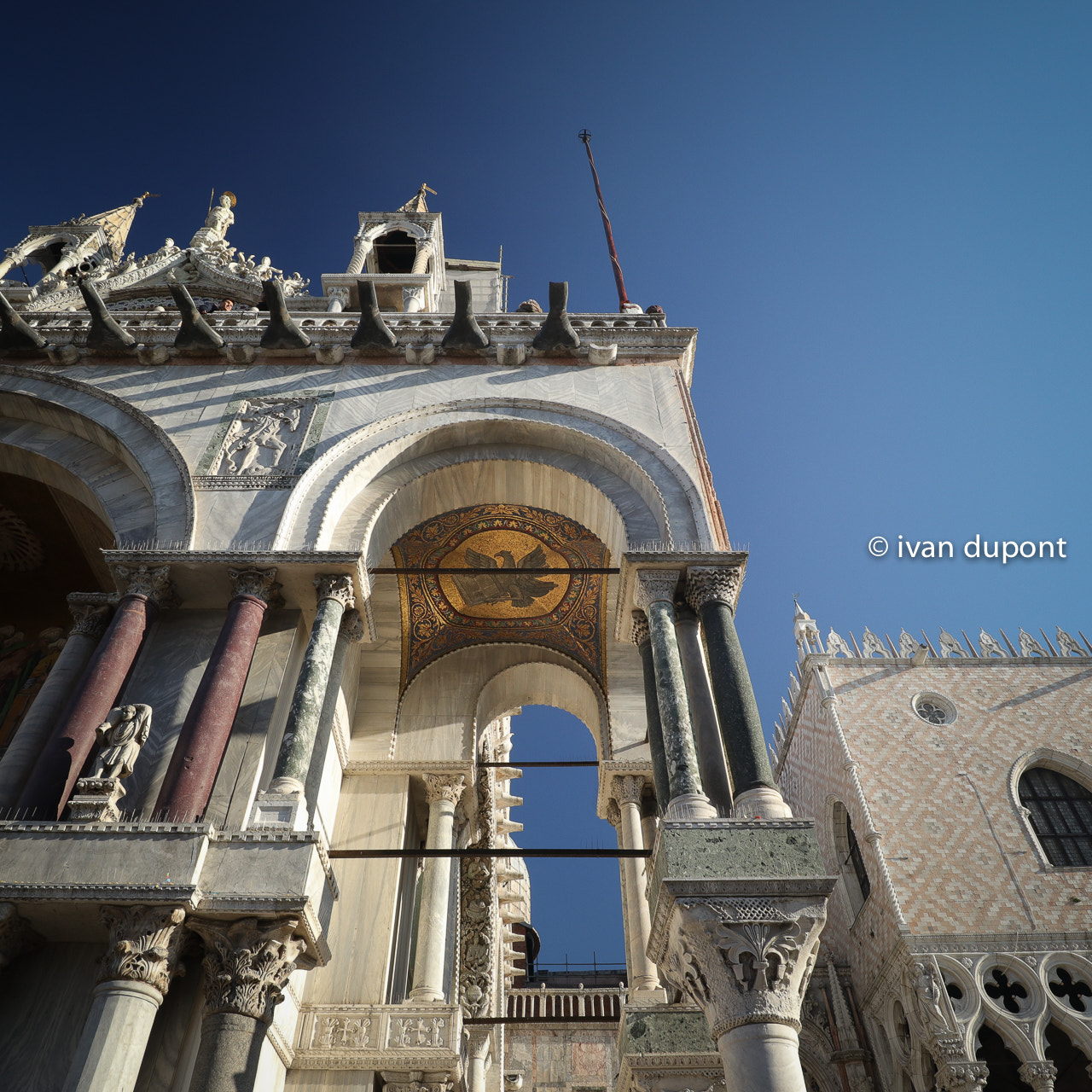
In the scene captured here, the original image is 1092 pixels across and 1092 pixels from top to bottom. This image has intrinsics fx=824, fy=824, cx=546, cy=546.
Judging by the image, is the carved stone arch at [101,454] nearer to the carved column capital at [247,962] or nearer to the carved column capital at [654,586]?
the carved column capital at [247,962]

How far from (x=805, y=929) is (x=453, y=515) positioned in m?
7.31

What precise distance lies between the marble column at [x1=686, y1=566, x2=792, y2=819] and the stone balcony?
385 cm

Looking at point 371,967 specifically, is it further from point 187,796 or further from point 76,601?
point 76,601

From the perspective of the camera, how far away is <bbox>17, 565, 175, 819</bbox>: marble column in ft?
23.7

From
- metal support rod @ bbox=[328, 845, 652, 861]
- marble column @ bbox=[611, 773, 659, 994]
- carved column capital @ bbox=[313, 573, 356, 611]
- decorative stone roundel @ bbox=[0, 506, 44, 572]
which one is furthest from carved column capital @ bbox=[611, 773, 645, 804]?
decorative stone roundel @ bbox=[0, 506, 44, 572]

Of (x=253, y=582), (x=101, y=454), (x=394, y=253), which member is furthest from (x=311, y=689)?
(x=394, y=253)

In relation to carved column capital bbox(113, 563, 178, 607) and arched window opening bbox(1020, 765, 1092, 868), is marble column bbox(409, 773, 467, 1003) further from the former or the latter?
arched window opening bbox(1020, 765, 1092, 868)

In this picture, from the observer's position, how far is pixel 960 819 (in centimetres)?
1731

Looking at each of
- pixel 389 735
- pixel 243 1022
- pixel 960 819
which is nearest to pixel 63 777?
pixel 243 1022

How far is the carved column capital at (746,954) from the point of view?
6270 mm

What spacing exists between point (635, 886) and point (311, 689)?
5608 mm

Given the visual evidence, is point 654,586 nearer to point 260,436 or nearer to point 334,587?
point 334,587

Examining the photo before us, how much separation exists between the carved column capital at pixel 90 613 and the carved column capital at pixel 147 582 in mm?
590

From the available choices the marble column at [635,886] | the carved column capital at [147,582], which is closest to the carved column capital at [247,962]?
the carved column capital at [147,582]
